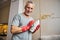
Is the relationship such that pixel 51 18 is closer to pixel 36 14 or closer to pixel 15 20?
pixel 36 14

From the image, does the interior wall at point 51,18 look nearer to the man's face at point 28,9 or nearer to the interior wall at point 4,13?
the man's face at point 28,9

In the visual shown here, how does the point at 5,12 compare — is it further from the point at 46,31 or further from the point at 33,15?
the point at 46,31

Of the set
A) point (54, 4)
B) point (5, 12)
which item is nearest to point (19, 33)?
point (5, 12)

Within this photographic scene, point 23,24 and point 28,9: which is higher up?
point 28,9

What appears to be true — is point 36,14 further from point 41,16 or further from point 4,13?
point 4,13

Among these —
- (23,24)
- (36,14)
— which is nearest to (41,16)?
(36,14)

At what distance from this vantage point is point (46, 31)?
30.3 inches

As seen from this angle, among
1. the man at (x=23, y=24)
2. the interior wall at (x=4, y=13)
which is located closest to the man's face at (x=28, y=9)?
the man at (x=23, y=24)

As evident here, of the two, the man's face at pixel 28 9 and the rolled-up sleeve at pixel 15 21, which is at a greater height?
the man's face at pixel 28 9

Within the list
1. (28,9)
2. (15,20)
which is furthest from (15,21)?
(28,9)

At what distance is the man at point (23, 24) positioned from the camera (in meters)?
0.73

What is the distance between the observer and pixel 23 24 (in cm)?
75

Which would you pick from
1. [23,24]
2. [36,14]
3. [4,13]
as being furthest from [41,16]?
[4,13]

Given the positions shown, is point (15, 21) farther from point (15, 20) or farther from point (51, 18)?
point (51, 18)
